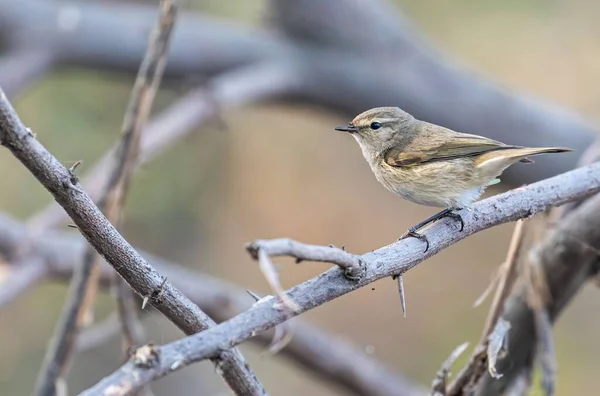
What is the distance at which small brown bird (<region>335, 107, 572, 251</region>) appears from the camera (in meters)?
1.99

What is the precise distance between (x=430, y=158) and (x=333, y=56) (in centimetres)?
251

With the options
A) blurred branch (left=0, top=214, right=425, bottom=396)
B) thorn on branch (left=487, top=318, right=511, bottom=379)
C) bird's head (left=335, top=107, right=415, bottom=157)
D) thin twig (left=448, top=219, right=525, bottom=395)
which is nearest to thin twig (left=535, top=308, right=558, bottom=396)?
thin twig (left=448, top=219, right=525, bottom=395)

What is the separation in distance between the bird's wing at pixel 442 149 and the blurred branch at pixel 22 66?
8.21 feet

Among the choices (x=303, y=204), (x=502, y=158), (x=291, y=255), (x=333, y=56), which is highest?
(x=303, y=204)

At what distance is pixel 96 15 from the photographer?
4.50 metres

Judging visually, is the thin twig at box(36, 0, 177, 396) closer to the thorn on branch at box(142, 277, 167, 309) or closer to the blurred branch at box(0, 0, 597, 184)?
the thorn on branch at box(142, 277, 167, 309)

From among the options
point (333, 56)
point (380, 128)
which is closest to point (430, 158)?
point (380, 128)

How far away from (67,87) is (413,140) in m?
5.09

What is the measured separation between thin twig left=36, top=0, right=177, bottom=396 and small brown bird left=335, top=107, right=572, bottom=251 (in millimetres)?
614

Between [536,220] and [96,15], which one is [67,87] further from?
[536,220]

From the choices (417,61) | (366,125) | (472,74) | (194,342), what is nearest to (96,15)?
(417,61)

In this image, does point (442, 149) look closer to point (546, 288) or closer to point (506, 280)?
point (506, 280)

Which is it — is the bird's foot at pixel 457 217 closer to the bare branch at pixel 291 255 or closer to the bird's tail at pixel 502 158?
the bird's tail at pixel 502 158

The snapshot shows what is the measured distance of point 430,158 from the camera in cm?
215
